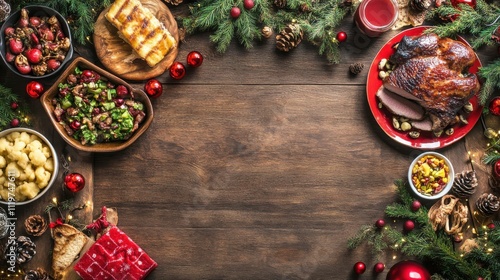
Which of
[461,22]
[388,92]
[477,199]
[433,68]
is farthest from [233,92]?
[477,199]

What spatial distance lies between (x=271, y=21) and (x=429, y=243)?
3.73 feet

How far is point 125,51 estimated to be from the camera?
2.32 m

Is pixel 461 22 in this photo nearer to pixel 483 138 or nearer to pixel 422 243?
pixel 483 138

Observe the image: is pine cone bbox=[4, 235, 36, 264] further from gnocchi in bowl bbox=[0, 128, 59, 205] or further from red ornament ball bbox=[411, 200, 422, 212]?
red ornament ball bbox=[411, 200, 422, 212]

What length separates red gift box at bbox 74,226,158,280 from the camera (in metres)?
2.22

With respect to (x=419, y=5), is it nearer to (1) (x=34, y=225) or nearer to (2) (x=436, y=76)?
(2) (x=436, y=76)

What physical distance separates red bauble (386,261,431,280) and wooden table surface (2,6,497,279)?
161 millimetres

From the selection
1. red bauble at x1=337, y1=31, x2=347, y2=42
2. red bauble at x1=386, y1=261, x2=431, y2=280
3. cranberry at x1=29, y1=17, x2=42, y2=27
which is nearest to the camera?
red bauble at x1=386, y1=261, x2=431, y2=280

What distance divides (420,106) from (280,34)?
26.2 inches

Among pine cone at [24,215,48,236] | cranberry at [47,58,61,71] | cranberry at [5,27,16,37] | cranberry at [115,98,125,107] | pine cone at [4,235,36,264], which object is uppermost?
cranberry at [5,27,16,37]

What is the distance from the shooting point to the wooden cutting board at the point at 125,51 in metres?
2.30

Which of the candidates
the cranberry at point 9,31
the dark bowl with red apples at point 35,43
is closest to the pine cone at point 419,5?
the dark bowl with red apples at point 35,43

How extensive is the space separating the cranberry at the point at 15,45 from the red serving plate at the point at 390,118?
1.42m

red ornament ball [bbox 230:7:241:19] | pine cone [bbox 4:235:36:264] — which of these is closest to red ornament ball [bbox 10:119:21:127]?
pine cone [bbox 4:235:36:264]
